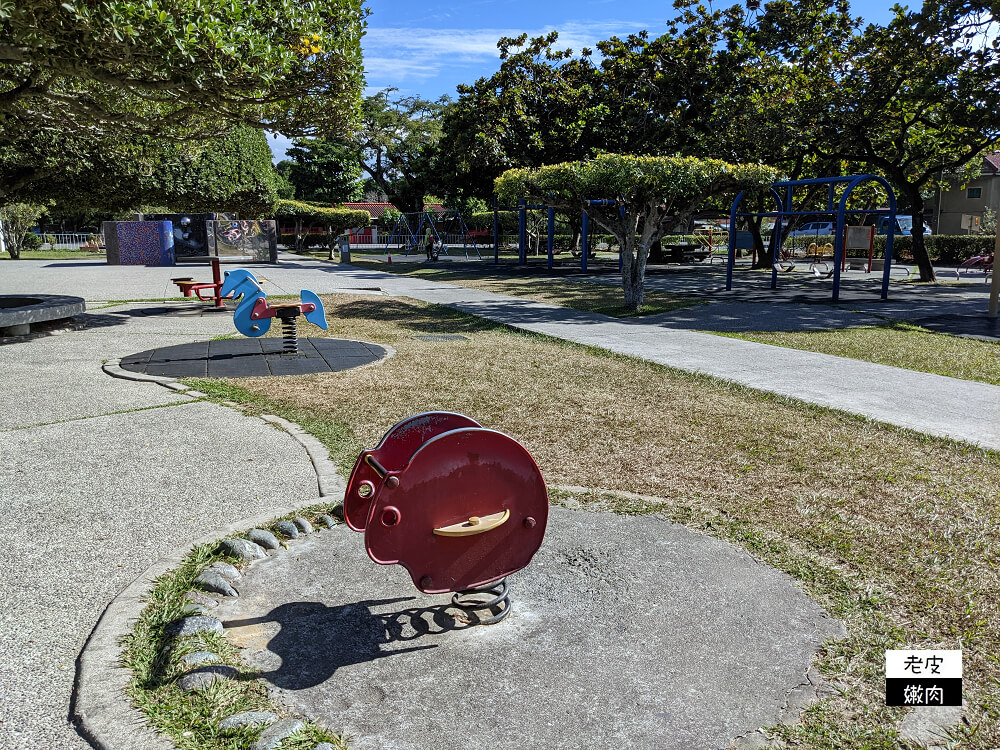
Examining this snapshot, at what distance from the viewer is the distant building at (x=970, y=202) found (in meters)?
43.0

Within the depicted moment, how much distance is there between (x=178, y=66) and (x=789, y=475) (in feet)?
22.5

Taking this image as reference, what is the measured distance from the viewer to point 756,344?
429 inches

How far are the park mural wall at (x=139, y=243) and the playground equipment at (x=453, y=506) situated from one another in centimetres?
3297

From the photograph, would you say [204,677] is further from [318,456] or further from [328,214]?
[328,214]

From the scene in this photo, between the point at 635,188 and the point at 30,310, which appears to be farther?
the point at 635,188

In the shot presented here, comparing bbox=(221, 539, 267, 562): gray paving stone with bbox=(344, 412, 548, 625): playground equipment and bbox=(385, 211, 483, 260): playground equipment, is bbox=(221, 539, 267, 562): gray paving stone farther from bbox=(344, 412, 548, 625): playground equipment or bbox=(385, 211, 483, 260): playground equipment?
bbox=(385, 211, 483, 260): playground equipment

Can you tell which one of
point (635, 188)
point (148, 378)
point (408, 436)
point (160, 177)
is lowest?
point (148, 378)

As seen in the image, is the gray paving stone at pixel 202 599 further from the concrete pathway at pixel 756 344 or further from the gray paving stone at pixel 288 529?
the concrete pathway at pixel 756 344

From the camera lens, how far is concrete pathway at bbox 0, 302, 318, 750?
292 centimetres

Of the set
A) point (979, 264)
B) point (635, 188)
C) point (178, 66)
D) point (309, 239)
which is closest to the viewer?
point (178, 66)

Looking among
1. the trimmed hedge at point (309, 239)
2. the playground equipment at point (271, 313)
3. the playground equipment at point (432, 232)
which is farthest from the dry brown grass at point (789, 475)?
the trimmed hedge at point (309, 239)

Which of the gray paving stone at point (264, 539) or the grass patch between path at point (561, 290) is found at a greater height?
the grass patch between path at point (561, 290)

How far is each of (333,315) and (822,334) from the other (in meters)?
8.53

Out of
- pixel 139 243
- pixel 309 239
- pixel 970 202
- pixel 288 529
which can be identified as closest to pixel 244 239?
pixel 139 243
